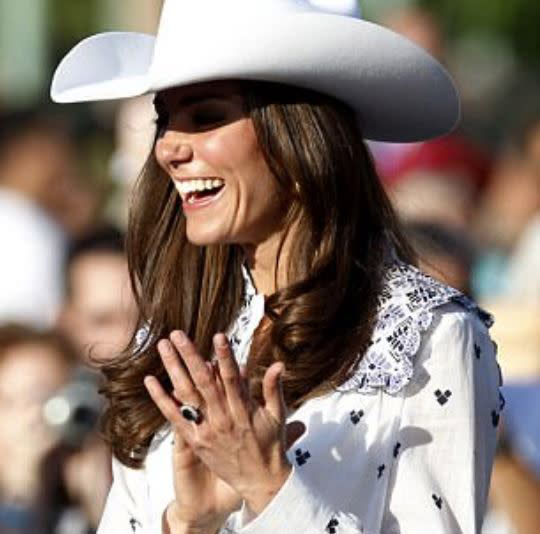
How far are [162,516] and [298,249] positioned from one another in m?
0.56

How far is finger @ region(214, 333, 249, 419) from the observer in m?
4.26

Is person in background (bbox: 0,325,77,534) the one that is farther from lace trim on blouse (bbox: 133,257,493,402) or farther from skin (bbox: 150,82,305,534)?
lace trim on blouse (bbox: 133,257,493,402)

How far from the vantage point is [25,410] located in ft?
23.8

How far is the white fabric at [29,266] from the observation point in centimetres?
923

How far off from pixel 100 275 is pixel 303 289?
3444mm

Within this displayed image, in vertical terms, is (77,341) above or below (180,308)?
below

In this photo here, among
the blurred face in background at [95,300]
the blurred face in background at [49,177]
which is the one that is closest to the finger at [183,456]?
the blurred face in background at [95,300]

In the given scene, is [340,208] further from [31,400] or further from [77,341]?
[77,341]

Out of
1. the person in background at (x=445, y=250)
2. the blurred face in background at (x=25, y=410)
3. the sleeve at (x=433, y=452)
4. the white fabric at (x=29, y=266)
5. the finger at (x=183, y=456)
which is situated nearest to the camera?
the finger at (x=183, y=456)

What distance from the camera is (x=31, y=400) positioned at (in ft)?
23.8

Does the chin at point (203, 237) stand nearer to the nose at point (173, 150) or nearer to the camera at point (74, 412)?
the nose at point (173, 150)

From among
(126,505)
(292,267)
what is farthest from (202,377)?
(126,505)

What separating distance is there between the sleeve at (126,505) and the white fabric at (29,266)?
4061mm

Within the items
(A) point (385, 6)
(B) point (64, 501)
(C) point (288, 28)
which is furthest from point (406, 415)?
(A) point (385, 6)
